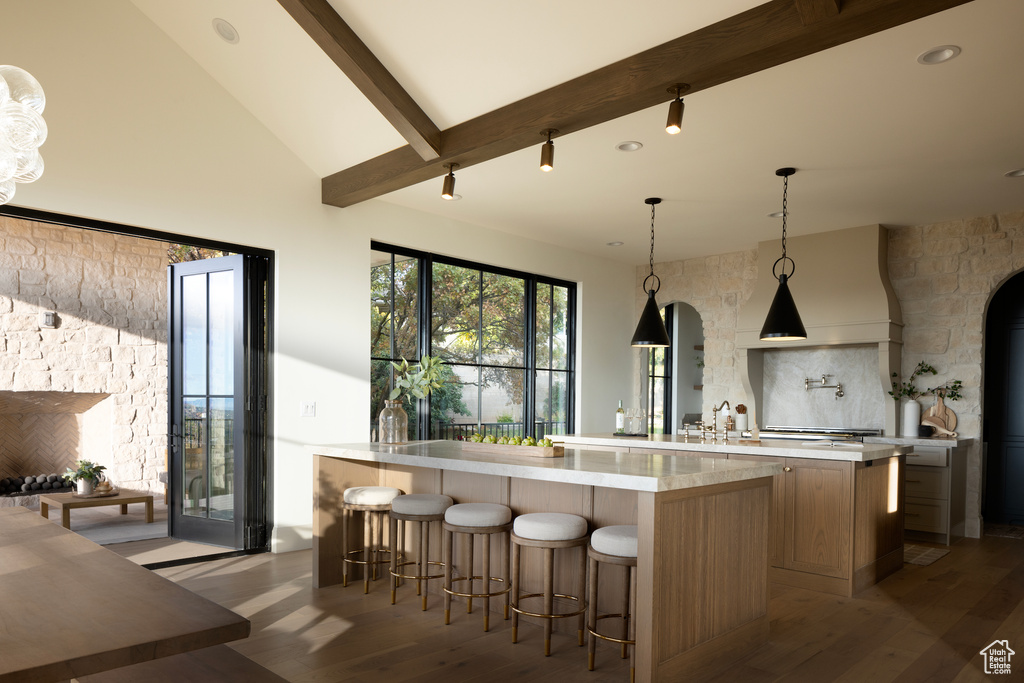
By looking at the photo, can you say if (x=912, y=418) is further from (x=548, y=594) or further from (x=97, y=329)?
(x=97, y=329)

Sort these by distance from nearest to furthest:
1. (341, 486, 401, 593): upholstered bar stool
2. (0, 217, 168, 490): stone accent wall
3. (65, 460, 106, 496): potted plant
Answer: (341, 486, 401, 593): upholstered bar stool < (65, 460, 106, 496): potted plant < (0, 217, 168, 490): stone accent wall

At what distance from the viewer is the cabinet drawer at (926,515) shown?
17.3 feet

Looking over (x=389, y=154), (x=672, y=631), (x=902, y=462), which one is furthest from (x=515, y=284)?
(x=672, y=631)

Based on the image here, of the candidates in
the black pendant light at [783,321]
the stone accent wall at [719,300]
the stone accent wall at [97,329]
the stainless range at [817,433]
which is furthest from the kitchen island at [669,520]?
the stone accent wall at [97,329]

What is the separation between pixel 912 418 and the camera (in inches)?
226

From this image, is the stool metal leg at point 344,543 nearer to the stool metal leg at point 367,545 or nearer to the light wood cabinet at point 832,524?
the stool metal leg at point 367,545

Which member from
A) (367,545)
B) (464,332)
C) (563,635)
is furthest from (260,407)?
(563,635)

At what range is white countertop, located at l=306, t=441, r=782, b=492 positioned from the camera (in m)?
2.63

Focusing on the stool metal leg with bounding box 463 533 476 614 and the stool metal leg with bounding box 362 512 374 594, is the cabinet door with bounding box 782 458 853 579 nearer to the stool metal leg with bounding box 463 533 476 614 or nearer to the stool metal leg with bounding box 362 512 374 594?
the stool metal leg with bounding box 463 533 476 614

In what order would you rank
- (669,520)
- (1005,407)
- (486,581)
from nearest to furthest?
(669,520)
(486,581)
(1005,407)

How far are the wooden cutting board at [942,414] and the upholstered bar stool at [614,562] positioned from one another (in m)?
4.12

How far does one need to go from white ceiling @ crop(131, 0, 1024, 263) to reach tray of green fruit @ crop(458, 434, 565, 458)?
1.86 meters

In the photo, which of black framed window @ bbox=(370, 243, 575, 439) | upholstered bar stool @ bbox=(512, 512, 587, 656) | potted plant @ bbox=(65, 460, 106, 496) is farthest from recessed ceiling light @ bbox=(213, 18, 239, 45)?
potted plant @ bbox=(65, 460, 106, 496)

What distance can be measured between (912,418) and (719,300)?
7.31 feet
